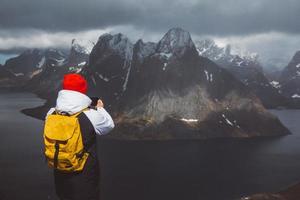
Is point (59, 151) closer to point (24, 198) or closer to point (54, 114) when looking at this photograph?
point (54, 114)

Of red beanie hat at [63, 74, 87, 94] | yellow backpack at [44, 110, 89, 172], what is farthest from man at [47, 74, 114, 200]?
yellow backpack at [44, 110, 89, 172]

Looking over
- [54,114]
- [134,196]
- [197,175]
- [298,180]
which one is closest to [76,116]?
[54,114]

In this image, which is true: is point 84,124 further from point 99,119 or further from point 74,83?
point 74,83

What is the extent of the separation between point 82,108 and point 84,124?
0.40 metres

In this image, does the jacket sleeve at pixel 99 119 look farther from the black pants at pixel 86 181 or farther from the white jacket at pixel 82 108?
the black pants at pixel 86 181

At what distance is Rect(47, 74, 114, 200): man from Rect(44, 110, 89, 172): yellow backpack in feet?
0.68

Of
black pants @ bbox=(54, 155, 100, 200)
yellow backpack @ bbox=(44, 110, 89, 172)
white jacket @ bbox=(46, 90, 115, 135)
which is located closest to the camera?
yellow backpack @ bbox=(44, 110, 89, 172)

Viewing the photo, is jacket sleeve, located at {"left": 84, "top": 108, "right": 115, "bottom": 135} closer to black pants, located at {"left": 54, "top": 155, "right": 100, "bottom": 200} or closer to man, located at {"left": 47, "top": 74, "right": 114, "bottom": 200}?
man, located at {"left": 47, "top": 74, "right": 114, "bottom": 200}

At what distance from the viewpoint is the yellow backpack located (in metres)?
10.4

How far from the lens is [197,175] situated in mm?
175375

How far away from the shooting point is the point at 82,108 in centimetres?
1093

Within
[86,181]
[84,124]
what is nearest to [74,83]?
[84,124]

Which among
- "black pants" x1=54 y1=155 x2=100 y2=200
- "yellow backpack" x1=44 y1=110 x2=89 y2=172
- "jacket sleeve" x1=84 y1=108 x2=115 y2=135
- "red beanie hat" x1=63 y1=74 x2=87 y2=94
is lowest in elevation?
"black pants" x1=54 y1=155 x2=100 y2=200

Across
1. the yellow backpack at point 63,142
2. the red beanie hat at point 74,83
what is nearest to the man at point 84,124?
the red beanie hat at point 74,83
